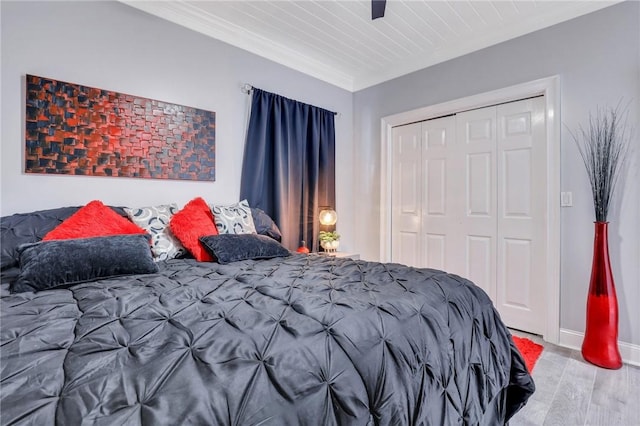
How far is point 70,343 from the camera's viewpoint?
0.73 m

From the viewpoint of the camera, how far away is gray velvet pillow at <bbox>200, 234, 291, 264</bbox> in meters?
1.91

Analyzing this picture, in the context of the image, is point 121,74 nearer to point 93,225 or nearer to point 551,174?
point 93,225

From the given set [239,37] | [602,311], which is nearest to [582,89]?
[602,311]

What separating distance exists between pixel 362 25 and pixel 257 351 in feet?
9.25

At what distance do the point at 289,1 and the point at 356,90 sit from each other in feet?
5.50

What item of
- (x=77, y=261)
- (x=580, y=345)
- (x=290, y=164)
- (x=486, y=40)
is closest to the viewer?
(x=77, y=261)

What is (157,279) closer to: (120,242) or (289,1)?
(120,242)

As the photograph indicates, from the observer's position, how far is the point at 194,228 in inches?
80.7

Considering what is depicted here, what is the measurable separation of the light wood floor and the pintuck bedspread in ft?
1.20

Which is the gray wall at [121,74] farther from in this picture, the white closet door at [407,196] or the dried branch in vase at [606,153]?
the dried branch in vase at [606,153]

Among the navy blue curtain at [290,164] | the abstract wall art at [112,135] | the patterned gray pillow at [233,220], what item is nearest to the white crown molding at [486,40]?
the navy blue curtain at [290,164]

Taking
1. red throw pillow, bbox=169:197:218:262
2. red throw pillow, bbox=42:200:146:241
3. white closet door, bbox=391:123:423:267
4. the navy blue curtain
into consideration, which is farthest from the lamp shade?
red throw pillow, bbox=42:200:146:241

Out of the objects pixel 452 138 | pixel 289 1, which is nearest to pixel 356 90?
pixel 452 138

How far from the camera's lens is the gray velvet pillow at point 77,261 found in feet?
4.28
